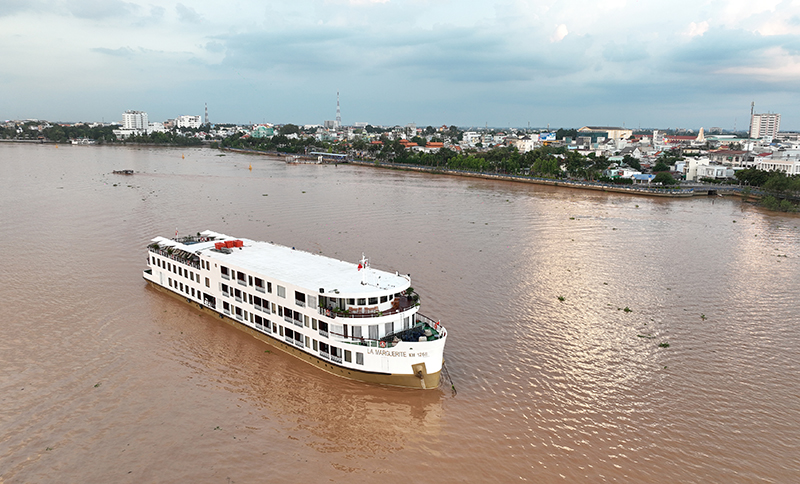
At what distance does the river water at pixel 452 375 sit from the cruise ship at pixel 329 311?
752 millimetres

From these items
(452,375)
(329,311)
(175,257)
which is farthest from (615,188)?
(329,311)

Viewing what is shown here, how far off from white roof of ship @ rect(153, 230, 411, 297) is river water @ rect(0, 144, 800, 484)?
289 centimetres

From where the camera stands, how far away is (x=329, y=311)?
50.6 ft

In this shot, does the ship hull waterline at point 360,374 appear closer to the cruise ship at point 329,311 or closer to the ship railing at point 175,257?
the cruise ship at point 329,311

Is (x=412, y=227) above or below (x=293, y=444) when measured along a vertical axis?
above

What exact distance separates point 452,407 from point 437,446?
5.87 feet

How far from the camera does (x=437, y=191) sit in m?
62.9

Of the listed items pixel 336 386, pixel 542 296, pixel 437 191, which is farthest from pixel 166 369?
pixel 437 191

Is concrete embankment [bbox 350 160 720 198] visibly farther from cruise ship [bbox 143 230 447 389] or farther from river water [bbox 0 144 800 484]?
cruise ship [bbox 143 230 447 389]

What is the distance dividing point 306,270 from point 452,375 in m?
6.45

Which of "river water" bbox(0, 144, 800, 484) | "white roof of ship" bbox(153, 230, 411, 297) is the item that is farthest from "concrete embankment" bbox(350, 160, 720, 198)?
"white roof of ship" bbox(153, 230, 411, 297)

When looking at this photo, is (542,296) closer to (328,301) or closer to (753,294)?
(753,294)

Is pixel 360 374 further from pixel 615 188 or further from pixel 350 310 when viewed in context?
pixel 615 188

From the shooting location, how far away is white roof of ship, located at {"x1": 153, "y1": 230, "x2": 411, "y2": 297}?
52.4 feet
